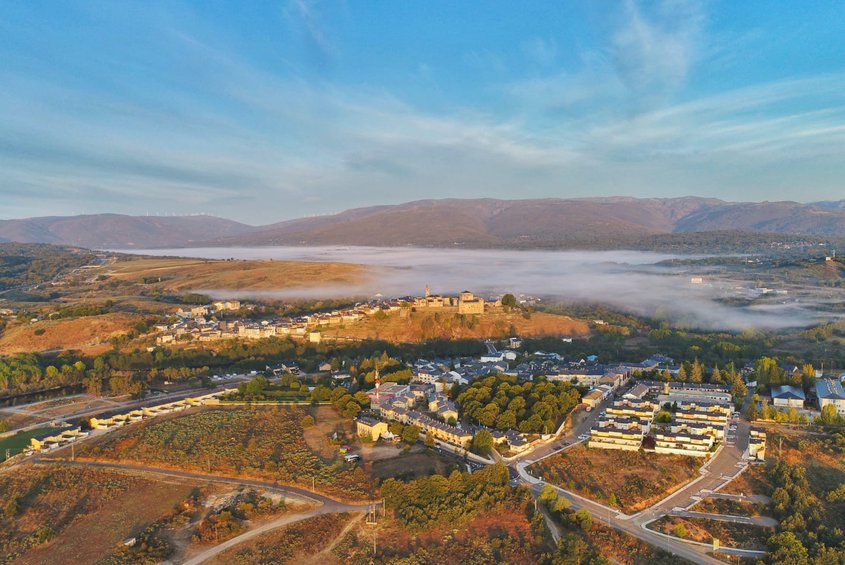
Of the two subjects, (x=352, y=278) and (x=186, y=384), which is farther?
(x=352, y=278)

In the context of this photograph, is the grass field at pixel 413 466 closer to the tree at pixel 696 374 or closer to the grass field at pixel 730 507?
the grass field at pixel 730 507

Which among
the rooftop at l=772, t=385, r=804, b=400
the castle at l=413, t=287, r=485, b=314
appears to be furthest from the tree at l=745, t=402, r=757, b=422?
the castle at l=413, t=287, r=485, b=314

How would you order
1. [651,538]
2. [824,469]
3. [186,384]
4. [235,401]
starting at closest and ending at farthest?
[651,538] → [824,469] → [235,401] → [186,384]

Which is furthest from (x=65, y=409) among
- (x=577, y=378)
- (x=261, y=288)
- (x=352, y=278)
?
(x=352, y=278)

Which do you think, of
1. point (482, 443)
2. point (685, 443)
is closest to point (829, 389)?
point (685, 443)

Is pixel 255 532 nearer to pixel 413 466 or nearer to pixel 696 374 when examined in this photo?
pixel 413 466

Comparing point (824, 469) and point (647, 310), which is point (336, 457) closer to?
point (824, 469)

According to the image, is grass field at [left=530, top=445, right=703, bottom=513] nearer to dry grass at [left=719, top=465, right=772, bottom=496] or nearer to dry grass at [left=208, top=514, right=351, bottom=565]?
dry grass at [left=719, top=465, right=772, bottom=496]
